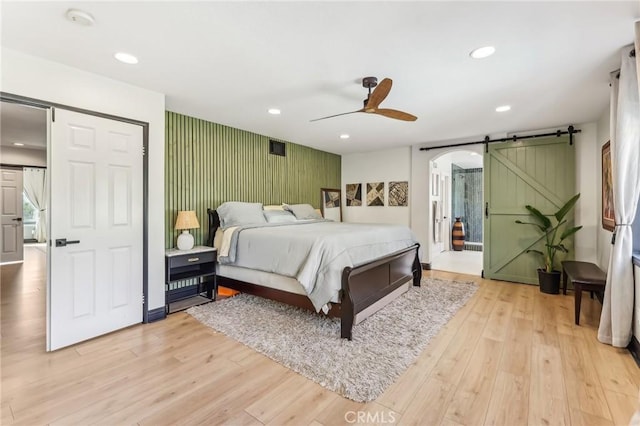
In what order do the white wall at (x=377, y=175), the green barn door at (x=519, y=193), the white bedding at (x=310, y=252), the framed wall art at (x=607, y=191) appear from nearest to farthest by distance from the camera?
the white bedding at (x=310, y=252), the framed wall art at (x=607, y=191), the green barn door at (x=519, y=193), the white wall at (x=377, y=175)

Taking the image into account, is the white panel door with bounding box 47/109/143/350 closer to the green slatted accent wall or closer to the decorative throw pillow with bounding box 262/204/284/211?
the green slatted accent wall

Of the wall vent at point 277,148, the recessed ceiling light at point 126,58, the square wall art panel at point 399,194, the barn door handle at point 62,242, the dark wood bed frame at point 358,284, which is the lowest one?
the dark wood bed frame at point 358,284

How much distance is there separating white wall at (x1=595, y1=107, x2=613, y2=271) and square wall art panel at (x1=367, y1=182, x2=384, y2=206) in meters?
3.54

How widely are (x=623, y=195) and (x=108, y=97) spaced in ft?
16.0

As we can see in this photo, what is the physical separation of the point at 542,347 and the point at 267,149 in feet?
15.4

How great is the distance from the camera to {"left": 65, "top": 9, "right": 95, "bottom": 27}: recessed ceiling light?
6.09 ft

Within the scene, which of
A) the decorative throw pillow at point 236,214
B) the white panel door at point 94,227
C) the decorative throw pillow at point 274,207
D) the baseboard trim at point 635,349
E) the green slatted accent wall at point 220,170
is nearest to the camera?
the baseboard trim at point 635,349

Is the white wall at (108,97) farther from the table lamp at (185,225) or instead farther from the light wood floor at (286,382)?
the light wood floor at (286,382)

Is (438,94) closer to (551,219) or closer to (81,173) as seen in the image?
(551,219)

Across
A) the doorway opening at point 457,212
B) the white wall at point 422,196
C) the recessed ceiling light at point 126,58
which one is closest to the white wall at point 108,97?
the recessed ceiling light at point 126,58

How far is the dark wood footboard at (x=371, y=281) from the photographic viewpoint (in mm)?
2732

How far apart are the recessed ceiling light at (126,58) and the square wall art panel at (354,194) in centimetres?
517

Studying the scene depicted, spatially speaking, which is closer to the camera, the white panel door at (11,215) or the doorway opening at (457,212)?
the white panel door at (11,215)

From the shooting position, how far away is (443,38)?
2.13 m
